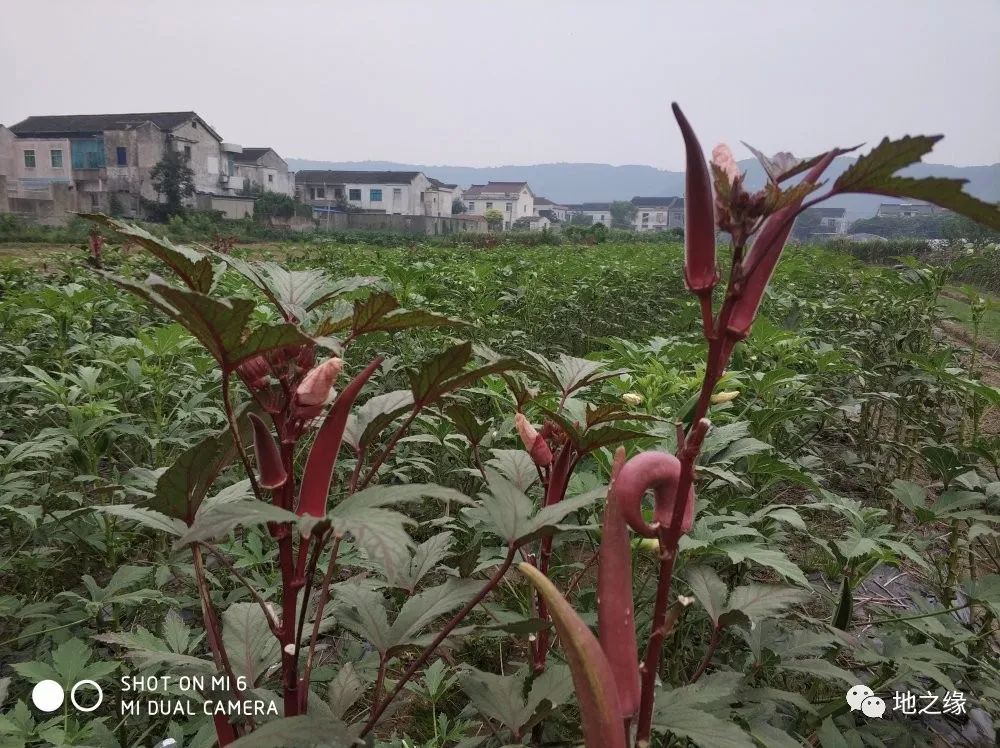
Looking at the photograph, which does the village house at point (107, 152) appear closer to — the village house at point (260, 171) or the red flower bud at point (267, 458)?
the village house at point (260, 171)

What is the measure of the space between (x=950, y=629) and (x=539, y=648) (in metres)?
1.15

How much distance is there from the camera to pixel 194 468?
2.98ft

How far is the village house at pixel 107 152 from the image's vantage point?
3922 cm

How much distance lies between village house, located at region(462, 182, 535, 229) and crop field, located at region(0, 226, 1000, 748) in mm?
80389

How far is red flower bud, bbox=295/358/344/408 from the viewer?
744mm

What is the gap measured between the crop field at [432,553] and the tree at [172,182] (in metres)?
36.6

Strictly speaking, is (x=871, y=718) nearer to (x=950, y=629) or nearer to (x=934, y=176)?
(x=950, y=629)

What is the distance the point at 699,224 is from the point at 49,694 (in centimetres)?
157

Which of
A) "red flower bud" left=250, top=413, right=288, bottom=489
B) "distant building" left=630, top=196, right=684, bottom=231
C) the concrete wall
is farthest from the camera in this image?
"distant building" left=630, top=196, right=684, bottom=231

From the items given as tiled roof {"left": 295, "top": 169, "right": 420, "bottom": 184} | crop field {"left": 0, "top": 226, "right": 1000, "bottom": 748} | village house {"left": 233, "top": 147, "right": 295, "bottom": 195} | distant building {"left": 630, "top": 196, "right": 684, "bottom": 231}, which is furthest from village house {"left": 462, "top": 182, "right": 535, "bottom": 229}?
crop field {"left": 0, "top": 226, "right": 1000, "bottom": 748}

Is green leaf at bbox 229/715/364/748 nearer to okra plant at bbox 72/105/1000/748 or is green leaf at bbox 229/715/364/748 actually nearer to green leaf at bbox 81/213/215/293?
okra plant at bbox 72/105/1000/748

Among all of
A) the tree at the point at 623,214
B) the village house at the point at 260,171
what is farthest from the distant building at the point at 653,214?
the village house at the point at 260,171

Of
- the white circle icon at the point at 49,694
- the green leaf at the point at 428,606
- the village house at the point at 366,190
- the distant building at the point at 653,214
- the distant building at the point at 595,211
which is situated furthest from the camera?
the distant building at the point at 595,211

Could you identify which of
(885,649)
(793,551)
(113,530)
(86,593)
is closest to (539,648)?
(885,649)
